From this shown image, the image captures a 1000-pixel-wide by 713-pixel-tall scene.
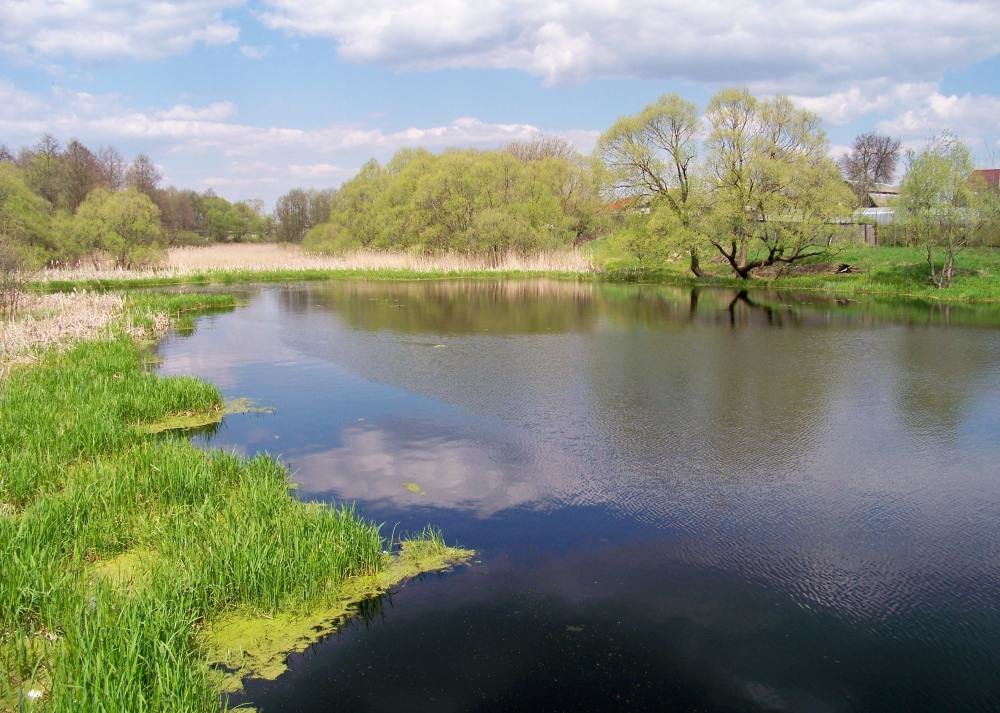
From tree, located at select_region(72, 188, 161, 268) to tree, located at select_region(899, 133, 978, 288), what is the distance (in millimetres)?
32781

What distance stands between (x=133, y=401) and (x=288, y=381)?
313 centimetres

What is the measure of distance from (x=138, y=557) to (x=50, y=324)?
35.0 ft

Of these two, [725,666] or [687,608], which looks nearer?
Answer: [725,666]

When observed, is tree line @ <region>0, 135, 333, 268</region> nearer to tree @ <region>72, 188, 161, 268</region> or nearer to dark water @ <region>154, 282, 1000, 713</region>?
tree @ <region>72, 188, 161, 268</region>

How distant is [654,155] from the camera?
30531 mm

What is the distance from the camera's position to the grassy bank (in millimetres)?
3566

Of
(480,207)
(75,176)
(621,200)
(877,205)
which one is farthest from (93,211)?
(877,205)

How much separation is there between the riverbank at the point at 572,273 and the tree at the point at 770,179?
1826 mm

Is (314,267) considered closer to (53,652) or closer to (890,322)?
(890,322)

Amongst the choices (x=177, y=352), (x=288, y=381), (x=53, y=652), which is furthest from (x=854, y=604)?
(x=177, y=352)

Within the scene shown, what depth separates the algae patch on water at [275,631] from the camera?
411 cm

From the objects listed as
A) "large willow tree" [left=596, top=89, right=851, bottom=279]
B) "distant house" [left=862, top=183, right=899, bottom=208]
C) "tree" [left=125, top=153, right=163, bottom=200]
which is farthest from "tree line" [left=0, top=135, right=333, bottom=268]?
"distant house" [left=862, top=183, right=899, bottom=208]

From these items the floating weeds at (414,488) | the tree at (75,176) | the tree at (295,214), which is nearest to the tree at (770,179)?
the floating weeds at (414,488)

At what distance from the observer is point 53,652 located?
3666mm
